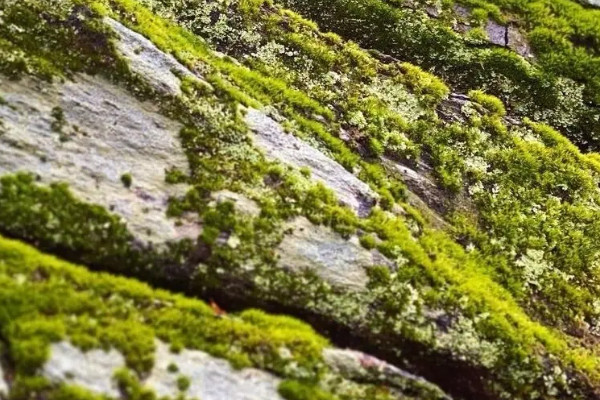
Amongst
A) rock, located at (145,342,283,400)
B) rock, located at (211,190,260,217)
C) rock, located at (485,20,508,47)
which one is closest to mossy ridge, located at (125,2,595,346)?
rock, located at (485,20,508,47)

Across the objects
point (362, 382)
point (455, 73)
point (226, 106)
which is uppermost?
point (455, 73)

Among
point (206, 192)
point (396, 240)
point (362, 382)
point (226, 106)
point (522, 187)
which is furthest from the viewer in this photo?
point (522, 187)

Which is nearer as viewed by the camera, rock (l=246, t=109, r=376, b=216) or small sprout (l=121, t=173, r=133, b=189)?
small sprout (l=121, t=173, r=133, b=189)

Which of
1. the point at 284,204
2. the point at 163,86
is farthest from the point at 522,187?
the point at 163,86

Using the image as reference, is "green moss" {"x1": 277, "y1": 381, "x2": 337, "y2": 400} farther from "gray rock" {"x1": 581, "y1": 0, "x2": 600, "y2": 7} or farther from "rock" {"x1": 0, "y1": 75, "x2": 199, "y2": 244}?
"gray rock" {"x1": 581, "y1": 0, "x2": 600, "y2": 7}

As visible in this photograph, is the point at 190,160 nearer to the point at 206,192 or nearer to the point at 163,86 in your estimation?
the point at 206,192

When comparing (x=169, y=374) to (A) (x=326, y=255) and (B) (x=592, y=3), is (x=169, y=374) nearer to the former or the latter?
(A) (x=326, y=255)
